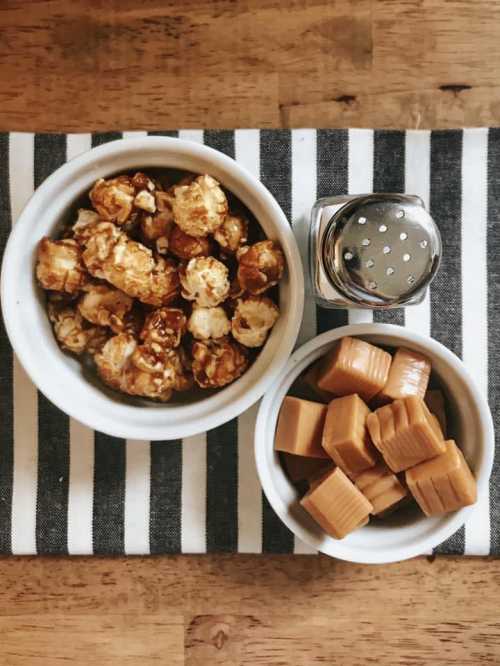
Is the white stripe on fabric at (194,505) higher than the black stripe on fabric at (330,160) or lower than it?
lower

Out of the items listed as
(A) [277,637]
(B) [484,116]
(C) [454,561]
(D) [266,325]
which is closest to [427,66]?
(B) [484,116]

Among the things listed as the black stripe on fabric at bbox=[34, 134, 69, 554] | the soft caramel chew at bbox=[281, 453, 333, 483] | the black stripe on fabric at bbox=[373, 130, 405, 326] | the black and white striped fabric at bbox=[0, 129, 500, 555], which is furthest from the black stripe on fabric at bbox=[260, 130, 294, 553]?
the black stripe on fabric at bbox=[34, 134, 69, 554]

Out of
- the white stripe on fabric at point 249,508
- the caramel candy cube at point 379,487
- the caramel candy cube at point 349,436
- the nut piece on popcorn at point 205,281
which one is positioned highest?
the nut piece on popcorn at point 205,281

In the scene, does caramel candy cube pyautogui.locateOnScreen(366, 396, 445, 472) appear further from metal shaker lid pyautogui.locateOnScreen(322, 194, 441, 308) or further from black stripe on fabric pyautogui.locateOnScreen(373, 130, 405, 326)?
black stripe on fabric pyautogui.locateOnScreen(373, 130, 405, 326)

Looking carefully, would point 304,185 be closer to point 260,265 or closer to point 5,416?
point 260,265

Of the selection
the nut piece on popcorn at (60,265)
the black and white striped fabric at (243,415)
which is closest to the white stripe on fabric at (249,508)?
the black and white striped fabric at (243,415)

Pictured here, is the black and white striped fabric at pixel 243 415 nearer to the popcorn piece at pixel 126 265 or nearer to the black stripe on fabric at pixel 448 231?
the black stripe on fabric at pixel 448 231

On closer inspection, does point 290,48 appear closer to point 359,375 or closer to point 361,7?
point 361,7
